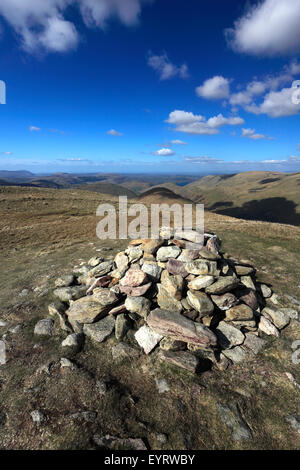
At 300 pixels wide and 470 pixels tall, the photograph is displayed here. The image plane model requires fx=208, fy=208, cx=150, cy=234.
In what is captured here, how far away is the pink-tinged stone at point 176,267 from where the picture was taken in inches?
451

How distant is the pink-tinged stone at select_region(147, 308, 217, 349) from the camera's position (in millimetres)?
8906

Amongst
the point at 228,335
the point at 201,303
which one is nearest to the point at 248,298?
the point at 228,335

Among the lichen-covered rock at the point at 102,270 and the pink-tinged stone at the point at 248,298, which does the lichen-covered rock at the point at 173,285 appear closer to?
the pink-tinged stone at the point at 248,298

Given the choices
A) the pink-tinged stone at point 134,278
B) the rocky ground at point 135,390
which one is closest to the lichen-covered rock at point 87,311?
the rocky ground at point 135,390

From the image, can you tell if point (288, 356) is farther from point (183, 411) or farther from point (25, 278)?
point (25, 278)

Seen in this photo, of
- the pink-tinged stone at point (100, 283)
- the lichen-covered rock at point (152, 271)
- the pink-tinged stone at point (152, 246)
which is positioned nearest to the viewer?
the lichen-covered rock at point (152, 271)

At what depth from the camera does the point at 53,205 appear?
6612cm

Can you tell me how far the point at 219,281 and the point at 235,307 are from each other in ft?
4.90

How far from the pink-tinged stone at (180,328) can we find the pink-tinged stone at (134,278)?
1.80 m

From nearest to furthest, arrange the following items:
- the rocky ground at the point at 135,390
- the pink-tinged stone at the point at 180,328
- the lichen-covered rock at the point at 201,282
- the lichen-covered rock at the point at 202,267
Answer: the rocky ground at the point at 135,390, the pink-tinged stone at the point at 180,328, the lichen-covered rock at the point at 201,282, the lichen-covered rock at the point at 202,267

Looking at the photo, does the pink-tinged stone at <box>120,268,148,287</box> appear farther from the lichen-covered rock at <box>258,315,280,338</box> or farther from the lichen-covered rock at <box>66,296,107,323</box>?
the lichen-covered rock at <box>258,315,280,338</box>

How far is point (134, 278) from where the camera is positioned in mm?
11383

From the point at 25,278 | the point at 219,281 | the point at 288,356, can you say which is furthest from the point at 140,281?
the point at 25,278

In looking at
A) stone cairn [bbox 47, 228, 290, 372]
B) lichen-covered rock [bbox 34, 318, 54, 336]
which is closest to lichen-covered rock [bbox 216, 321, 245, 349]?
stone cairn [bbox 47, 228, 290, 372]
